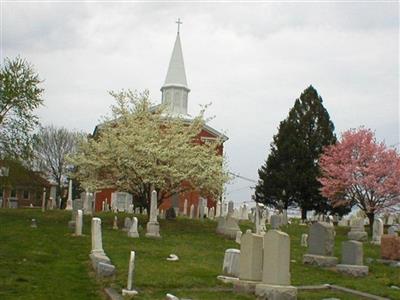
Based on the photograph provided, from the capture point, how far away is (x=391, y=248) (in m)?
18.9

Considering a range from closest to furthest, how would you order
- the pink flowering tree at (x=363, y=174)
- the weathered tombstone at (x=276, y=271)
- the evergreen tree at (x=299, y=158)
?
1. the weathered tombstone at (x=276, y=271)
2. the pink flowering tree at (x=363, y=174)
3. the evergreen tree at (x=299, y=158)

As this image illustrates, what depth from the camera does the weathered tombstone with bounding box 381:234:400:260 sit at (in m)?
18.8

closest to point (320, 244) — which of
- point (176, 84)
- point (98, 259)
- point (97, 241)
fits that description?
Answer: point (97, 241)

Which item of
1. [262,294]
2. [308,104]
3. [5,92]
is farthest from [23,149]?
[308,104]

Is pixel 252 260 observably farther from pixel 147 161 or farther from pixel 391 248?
pixel 147 161

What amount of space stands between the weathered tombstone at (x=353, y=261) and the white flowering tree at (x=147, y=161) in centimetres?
1222

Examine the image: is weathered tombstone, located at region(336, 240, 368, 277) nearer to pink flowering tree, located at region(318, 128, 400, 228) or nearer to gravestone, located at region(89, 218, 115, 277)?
gravestone, located at region(89, 218, 115, 277)

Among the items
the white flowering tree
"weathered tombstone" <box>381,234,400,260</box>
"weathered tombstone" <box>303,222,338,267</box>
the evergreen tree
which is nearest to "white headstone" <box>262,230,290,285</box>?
"weathered tombstone" <box>303,222,338,267</box>

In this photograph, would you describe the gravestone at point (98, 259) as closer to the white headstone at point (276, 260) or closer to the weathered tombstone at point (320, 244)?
the white headstone at point (276, 260)

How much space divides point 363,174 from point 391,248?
16522 mm

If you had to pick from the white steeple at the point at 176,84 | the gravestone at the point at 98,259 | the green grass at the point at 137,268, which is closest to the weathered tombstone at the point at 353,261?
the green grass at the point at 137,268

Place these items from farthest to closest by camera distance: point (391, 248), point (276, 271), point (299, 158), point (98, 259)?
point (299, 158) → point (391, 248) → point (98, 259) → point (276, 271)

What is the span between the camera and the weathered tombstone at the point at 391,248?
18.8 metres

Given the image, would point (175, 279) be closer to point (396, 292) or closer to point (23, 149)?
point (396, 292)
